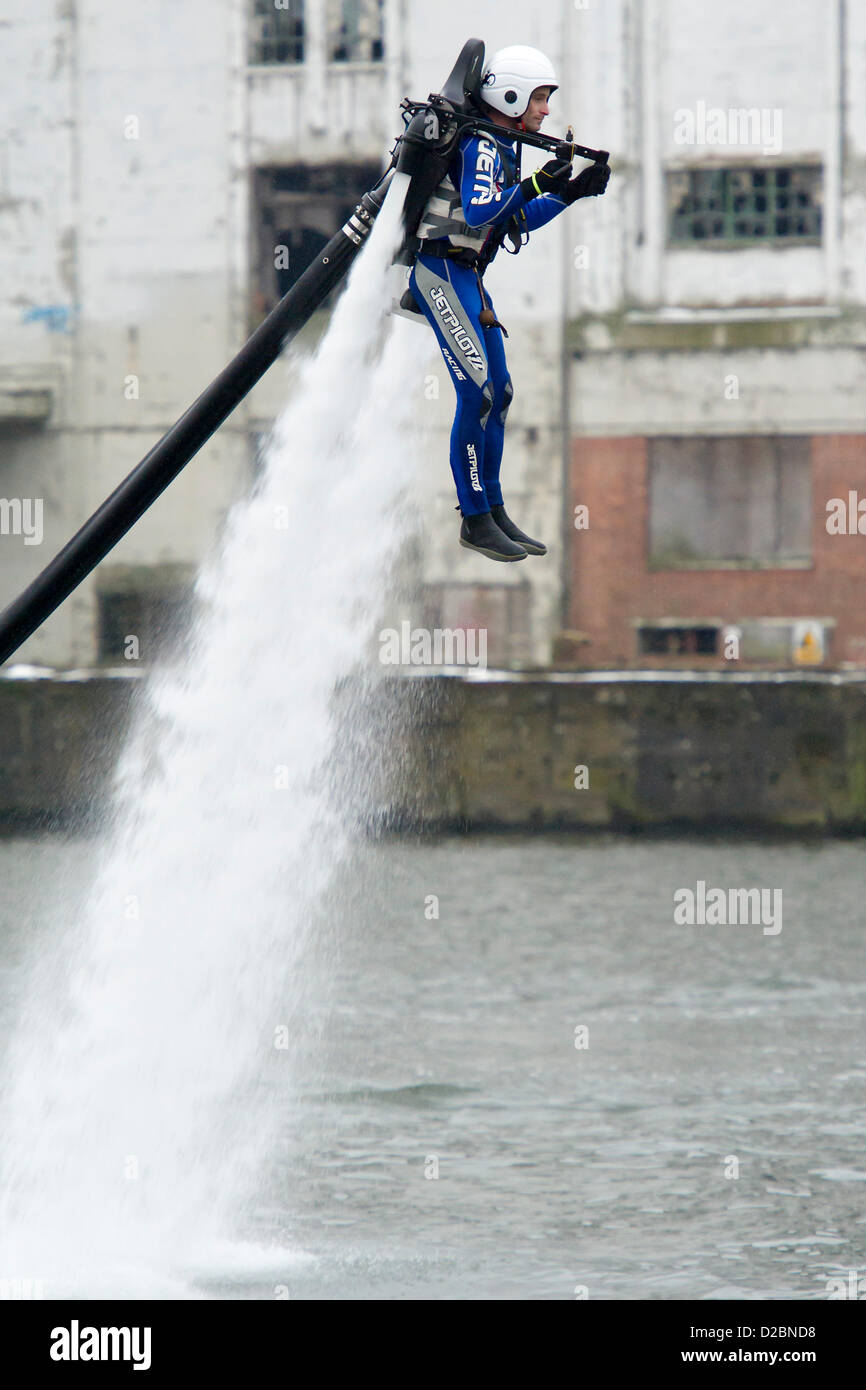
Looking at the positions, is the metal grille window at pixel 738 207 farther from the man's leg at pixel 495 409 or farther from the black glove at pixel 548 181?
the black glove at pixel 548 181

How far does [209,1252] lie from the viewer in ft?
78.4

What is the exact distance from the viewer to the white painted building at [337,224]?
67000 mm

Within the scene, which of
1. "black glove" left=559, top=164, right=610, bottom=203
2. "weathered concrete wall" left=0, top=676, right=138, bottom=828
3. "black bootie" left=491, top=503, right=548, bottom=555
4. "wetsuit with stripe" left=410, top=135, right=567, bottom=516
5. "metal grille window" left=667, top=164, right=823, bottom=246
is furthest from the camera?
"metal grille window" left=667, top=164, right=823, bottom=246

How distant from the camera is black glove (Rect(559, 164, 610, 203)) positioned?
40.2 ft

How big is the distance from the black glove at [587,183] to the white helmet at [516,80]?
1.58 ft

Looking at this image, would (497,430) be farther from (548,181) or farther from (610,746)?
(610,746)

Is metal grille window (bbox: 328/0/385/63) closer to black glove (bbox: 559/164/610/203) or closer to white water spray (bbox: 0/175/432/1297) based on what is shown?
white water spray (bbox: 0/175/432/1297)

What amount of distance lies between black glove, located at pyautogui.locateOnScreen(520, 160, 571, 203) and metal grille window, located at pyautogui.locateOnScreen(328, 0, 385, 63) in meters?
58.8

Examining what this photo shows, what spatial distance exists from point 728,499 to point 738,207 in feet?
29.0

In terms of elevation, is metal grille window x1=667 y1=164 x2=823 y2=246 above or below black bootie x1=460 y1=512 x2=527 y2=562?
above

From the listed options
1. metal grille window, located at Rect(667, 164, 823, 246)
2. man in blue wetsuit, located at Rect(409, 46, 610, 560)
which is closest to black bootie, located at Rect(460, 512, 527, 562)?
man in blue wetsuit, located at Rect(409, 46, 610, 560)

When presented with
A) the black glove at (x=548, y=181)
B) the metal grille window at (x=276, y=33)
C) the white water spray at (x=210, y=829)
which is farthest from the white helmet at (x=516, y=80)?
the metal grille window at (x=276, y=33)

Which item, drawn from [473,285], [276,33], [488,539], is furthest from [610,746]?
[473,285]
